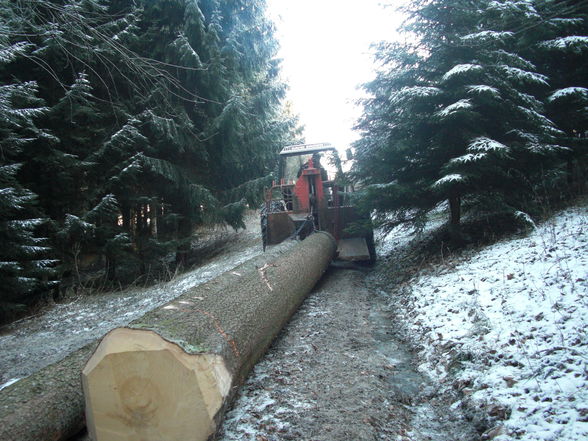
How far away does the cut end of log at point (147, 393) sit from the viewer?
229 centimetres

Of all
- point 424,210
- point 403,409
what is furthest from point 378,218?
point 403,409

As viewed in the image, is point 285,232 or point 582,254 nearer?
point 582,254

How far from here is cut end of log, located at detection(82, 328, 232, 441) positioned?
229 cm

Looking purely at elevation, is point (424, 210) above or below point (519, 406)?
above

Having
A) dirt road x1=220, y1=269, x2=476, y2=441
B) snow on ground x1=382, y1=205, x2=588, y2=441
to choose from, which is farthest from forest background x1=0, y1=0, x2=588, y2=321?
dirt road x1=220, y1=269, x2=476, y2=441

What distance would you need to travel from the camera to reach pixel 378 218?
6777 mm

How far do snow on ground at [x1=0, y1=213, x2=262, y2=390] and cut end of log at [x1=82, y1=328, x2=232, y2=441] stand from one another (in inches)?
94.6

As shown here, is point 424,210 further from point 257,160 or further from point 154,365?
point 257,160

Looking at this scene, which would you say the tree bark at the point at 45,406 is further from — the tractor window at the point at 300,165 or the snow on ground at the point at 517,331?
the tractor window at the point at 300,165

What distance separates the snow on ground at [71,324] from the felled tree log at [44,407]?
1577 mm

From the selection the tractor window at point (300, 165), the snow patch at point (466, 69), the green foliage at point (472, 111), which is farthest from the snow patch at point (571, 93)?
the tractor window at point (300, 165)

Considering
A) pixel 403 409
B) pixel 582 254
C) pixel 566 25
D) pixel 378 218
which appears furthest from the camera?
pixel 378 218

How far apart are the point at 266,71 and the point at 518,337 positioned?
10.9 m

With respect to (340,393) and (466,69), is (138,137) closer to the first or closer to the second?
(466,69)
